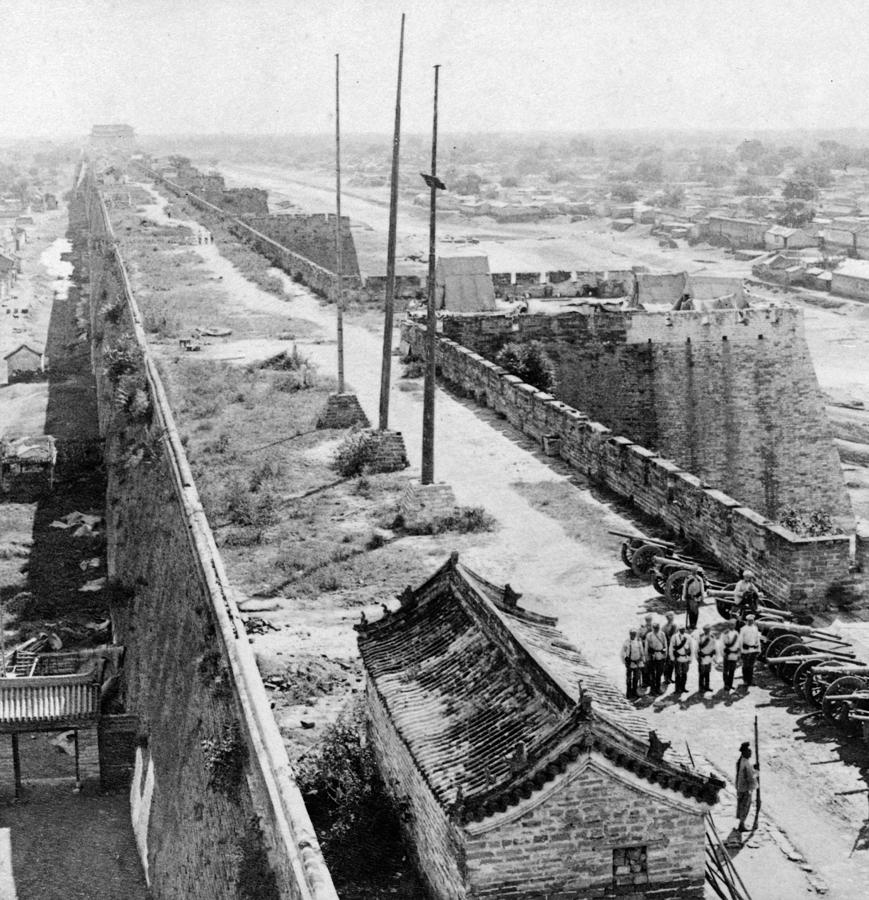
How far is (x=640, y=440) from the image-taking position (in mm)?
24359

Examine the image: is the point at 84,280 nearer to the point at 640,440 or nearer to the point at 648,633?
the point at 640,440

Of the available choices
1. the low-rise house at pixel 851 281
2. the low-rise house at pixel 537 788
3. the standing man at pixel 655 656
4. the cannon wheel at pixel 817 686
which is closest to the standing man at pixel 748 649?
the cannon wheel at pixel 817 686

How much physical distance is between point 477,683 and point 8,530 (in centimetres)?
1914

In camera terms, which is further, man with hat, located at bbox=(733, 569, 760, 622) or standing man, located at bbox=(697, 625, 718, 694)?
man with hat, located at bbox=(733, 569, 760, 622)

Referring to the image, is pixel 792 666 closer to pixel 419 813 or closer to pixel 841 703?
pixel 841 703

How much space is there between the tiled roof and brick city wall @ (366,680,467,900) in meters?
0.16

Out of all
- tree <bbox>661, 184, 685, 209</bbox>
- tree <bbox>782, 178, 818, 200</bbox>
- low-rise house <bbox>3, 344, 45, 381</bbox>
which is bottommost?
low-rise house <bbox>3, 344, 45, 381</bbox>

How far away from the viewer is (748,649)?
39.9ft

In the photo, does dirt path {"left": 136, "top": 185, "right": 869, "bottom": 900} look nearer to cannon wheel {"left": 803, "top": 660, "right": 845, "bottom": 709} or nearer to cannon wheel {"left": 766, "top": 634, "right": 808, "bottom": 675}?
cannon wheel {"left": 803, "top": 660, "right": 845, "bottom": 709}

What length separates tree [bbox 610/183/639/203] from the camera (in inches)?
4473

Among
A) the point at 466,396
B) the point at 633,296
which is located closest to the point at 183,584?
the point at 466,396

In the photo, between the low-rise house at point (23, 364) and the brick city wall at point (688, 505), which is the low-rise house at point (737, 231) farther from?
the brick city wall at point (688, 505)

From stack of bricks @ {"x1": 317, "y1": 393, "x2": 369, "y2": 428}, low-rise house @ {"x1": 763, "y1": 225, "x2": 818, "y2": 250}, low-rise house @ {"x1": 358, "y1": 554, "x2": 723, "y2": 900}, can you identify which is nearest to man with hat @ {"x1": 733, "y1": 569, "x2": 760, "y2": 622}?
low-rise house @ {"x1": 358, "y1": 554, "x2": 723, "y2": 900}

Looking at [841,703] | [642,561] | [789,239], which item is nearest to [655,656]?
[841,703]
